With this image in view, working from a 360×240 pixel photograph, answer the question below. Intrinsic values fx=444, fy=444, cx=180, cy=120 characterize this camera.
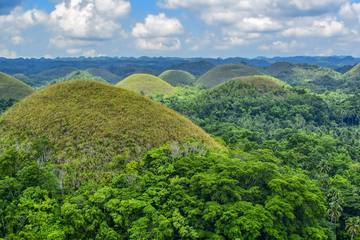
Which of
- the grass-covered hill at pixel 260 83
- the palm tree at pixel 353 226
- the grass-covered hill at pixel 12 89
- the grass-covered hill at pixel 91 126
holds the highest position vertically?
the grass-covered hill at pixel 91 126

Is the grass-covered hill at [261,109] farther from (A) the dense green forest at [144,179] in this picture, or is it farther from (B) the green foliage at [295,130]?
(A) the dense green forest at [144,179]

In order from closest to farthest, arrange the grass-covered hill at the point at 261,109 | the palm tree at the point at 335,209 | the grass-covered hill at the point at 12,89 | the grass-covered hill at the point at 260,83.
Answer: the palm tree at the point at 335,209 → the grass-covered hill at the point at 261,109 → the grass-covered hill at the point at 260,83 → the grass-covered hill at the point at 12,89

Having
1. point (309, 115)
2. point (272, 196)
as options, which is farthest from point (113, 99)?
point (309, 115)

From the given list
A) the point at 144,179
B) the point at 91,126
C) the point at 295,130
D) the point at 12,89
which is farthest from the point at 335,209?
the point at 12,89

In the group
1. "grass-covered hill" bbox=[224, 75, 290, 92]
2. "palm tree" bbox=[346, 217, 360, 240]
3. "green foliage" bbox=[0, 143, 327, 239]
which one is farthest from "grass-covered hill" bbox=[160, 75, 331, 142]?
"green foliage" bbox=[0, 143, 327, 239]

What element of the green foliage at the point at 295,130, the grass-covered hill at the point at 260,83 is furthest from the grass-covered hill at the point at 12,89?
the grass-covered hill at the point at 260,83

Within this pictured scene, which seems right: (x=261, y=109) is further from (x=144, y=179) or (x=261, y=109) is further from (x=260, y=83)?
(x=144, y=179)

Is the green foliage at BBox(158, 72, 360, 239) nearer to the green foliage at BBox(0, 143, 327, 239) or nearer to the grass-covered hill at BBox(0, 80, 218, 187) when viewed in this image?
the green foliage at BBox(0, 143, 327, 239)

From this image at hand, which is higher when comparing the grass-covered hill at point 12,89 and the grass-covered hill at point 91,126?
the grass-covered hill at point 91,126
